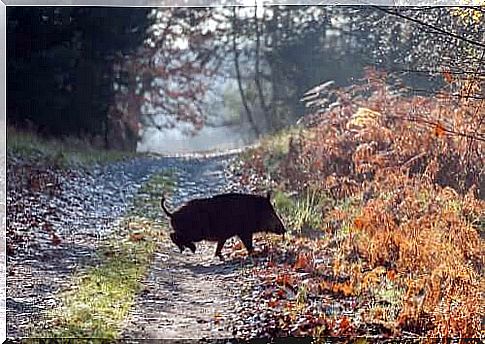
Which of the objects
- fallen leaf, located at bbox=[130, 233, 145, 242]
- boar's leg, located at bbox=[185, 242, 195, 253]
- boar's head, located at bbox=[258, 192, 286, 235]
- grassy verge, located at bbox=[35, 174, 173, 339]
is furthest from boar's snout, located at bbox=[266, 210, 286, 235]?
fallen leaf, located at bbox=[130, 233, 145, 242]

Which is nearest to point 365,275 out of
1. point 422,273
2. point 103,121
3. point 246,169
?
point 422,273

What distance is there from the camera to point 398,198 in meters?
5.48

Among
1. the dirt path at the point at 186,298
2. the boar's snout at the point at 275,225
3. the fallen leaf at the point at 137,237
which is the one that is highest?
the boar's snout at the point at 275,225

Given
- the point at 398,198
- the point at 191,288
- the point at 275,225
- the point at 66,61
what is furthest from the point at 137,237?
the point at 398,198

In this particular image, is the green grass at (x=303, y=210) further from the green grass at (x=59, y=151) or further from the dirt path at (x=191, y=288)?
the green grass at (x=59, y=151)

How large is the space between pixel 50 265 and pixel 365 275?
71.4 inches

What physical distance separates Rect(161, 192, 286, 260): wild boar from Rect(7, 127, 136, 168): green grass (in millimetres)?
456

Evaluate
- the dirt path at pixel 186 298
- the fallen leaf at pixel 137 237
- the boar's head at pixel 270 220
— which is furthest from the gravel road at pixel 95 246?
the boar's head at pixel 270 220

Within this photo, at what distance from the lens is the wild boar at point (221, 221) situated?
217 inches

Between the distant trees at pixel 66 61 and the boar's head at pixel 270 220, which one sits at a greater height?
the distant trees at pixel 66 61

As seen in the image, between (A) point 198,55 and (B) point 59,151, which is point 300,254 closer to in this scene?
(A) point 198,55

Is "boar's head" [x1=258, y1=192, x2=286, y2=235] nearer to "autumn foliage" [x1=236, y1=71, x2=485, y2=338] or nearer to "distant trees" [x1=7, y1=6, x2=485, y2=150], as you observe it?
"autumn foliage" [x1=236, y1=71, x2=485, y2=338]

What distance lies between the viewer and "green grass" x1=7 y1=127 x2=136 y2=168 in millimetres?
5539

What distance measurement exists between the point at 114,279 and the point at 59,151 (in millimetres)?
817
